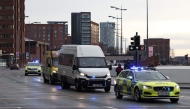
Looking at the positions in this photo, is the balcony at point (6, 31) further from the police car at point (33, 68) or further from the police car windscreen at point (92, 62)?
the police car windscreen at point (92, 62)

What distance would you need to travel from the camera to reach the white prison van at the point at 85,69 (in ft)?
93.6

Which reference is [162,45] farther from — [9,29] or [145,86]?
[145,86]

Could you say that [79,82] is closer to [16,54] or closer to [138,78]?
[138,78]

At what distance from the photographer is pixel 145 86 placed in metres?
20.9

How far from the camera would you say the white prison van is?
2853 centimetres

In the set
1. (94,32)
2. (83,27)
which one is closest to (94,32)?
(94,32)

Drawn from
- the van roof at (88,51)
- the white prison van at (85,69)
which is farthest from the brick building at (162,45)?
the van roof at (88,51)

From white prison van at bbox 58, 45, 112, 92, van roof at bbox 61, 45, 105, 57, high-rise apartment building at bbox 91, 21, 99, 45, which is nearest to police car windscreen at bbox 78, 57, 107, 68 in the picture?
white prison van at bbox 58, 45, 112, 92

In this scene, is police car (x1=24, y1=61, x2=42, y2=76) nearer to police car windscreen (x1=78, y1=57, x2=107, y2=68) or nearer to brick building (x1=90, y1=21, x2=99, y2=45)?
police car windscreen (x1=78, y1=57, x2=107, y2=68)

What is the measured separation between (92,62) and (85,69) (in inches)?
35.4

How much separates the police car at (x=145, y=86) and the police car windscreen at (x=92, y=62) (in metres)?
5.43

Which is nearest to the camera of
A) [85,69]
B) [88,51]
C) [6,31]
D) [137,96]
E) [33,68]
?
[137,96]

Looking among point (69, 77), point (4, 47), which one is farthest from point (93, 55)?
point (4, 47)

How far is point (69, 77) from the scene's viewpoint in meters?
31.1
